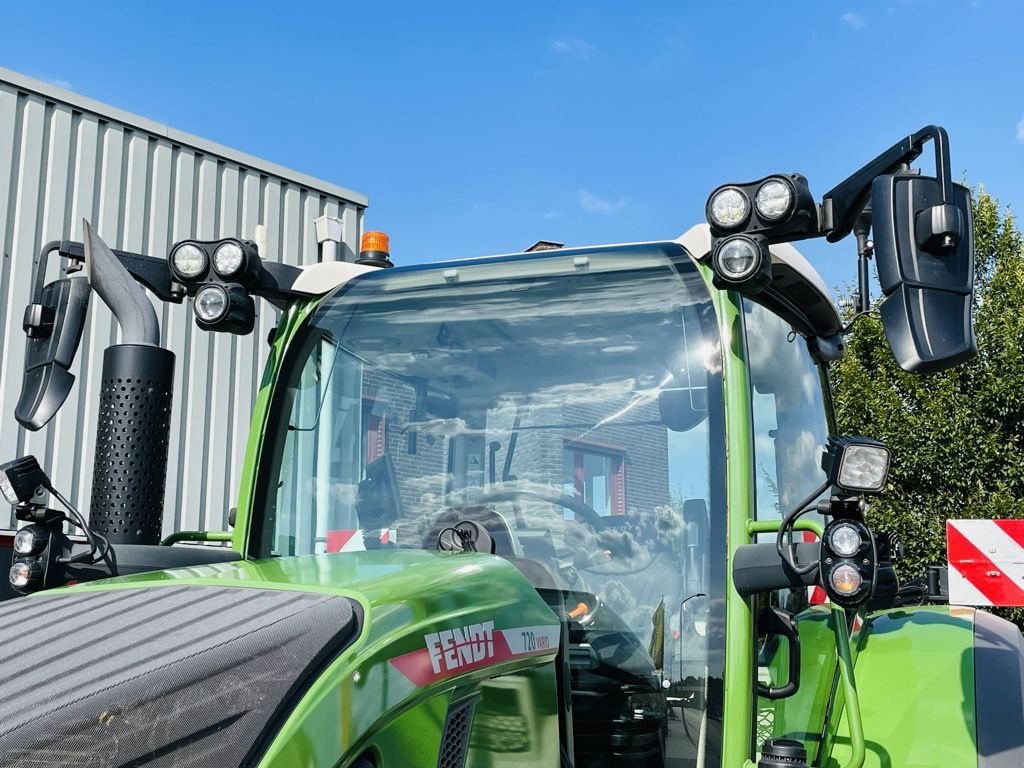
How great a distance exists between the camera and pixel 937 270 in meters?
2.12

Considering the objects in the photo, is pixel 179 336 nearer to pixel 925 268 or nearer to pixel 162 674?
pixel 925 268

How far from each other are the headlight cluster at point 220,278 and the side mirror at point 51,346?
0.30 m

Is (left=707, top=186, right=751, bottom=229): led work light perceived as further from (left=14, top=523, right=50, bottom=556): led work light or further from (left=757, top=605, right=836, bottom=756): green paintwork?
(left=14, top=523, right=50, bottom=556): led work light

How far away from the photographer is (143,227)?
7477 millimetres

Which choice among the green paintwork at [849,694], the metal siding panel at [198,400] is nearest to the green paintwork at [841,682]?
the green paintwork at [849,694]

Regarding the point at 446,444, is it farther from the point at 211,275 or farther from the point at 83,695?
the point at 83,695

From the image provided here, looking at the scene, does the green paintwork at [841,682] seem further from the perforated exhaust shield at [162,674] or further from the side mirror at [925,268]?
the perforated exhaust shield at [162,674]

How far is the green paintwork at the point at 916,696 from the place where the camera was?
283cm

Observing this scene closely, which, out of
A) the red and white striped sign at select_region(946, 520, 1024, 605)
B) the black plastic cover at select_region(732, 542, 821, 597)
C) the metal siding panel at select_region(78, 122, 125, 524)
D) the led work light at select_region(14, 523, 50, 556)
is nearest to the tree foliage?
the red and white striped sign at select_region(946, 520, 1024, 605)

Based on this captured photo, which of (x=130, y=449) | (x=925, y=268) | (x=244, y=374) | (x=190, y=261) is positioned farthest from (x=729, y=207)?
(x=244, y=374)

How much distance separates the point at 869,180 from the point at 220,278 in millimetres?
1847

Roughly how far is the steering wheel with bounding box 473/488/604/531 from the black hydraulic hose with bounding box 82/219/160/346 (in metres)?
1.05

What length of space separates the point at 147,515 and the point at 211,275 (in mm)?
749

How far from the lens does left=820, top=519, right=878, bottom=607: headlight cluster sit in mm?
2223
